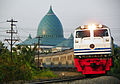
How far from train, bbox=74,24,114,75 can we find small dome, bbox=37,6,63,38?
127037mm

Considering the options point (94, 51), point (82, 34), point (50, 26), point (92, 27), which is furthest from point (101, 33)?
point (50, 26)

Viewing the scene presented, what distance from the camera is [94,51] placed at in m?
22.0

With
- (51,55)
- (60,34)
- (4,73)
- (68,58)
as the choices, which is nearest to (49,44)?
(60,34)

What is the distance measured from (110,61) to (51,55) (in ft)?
173

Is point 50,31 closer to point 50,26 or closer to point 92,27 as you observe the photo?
point 50,26

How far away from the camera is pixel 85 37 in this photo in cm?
2272

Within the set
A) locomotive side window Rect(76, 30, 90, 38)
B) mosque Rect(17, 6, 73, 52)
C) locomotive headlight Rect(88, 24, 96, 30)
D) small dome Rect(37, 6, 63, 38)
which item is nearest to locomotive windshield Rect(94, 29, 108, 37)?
locomotive headlight Rect(88, 24, 96, 30)

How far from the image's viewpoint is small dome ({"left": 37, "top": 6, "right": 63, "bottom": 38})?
5901 inches

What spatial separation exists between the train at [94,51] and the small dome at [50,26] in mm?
127037

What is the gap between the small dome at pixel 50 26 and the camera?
5901 inches

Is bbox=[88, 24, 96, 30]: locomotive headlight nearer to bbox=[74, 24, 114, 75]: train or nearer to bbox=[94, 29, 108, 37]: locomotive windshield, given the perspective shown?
bbox=[74, 24, 114, 75]: train

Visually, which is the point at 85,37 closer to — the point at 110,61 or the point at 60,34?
the point at 110,61

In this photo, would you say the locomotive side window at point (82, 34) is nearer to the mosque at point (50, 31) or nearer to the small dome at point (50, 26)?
the mosque at point (50, 31)

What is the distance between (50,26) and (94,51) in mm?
128928
